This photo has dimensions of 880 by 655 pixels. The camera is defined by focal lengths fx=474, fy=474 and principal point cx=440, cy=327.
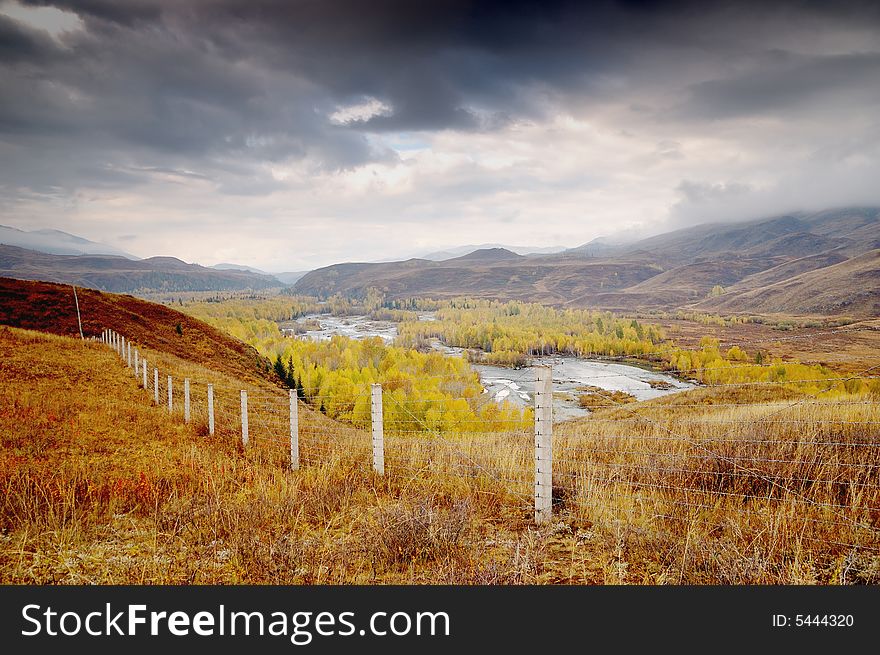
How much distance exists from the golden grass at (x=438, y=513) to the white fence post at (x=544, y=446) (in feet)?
0.87

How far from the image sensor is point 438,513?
558 cm

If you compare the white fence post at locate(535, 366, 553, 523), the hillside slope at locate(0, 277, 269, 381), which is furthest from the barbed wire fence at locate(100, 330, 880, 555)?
the hillside slope at locate(0, 277, 269, 381)

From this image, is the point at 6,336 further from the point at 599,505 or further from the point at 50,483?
the point at 599,505

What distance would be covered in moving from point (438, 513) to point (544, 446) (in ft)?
5.03

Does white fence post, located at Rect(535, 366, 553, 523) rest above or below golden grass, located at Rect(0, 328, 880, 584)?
above

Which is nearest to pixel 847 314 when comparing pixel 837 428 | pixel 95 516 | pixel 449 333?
pixel 449 333

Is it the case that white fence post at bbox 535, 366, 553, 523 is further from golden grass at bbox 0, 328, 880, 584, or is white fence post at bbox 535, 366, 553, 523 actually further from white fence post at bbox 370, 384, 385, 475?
white fence post at bbox 370, 384, 385, 475

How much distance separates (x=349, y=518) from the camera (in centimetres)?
597

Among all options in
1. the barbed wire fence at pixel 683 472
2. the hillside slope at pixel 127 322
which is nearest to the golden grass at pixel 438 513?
the barbed wire fence at pixel 683 472

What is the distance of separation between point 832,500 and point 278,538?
22.7 feet

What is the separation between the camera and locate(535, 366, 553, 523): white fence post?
5.85 metres

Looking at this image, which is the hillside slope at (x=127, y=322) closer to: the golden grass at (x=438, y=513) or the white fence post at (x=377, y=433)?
the golden grass at (x=438, y=513)

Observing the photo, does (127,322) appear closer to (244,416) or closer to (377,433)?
(244,416)

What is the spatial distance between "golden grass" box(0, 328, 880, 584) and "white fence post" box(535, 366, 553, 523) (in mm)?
266
